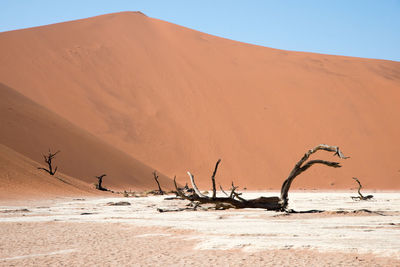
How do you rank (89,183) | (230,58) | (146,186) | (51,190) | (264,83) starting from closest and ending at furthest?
(51,190) < (89,183) < (146,186) < (264,83) < (230,58)

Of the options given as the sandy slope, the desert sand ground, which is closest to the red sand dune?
the sandy slope

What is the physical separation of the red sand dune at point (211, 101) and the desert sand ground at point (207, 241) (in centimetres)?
2219

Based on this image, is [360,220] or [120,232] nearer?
[120,232]

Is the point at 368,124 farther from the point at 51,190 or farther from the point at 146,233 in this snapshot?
the point at 146,233

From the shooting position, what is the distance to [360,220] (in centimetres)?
898

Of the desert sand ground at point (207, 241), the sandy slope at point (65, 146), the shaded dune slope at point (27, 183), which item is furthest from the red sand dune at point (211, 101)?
the desert sand ground at point (207, 241)

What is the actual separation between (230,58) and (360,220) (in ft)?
147

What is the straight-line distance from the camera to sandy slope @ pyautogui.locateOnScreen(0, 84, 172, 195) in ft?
92.6

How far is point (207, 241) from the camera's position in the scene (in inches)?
257

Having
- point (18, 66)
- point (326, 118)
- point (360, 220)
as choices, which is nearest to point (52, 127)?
point (18, 66)

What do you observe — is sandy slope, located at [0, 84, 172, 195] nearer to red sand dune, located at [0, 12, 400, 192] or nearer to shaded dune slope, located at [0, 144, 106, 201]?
red sand dune, located at [0, 12, 400, 192]

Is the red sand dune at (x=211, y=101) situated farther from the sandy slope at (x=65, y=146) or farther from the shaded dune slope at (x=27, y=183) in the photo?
the shaded dune slope at (x=27, y=183)

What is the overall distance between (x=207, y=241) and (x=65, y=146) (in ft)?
81.2

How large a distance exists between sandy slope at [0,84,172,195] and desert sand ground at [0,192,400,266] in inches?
743
